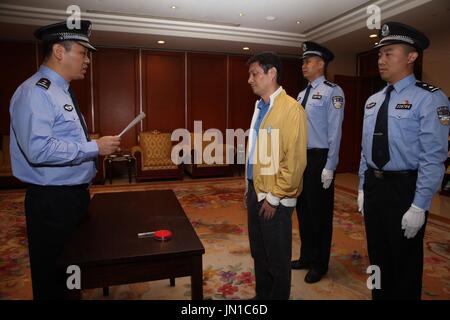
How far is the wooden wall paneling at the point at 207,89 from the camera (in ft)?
25.4

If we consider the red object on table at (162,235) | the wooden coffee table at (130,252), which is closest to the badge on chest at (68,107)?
the wooden coffee table at (130,252)

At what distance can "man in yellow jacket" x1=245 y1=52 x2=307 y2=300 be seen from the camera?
182 centimetres

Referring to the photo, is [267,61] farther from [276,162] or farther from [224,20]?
[224,20]

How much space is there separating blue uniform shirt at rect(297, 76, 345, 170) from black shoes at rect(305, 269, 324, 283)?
84cm

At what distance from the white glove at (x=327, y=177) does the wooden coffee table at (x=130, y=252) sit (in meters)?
1.32

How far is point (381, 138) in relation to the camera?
6.11 feet

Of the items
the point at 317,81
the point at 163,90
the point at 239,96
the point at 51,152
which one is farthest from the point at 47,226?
the point at 239,96

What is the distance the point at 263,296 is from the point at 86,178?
1.34 metres

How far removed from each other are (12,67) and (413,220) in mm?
7494

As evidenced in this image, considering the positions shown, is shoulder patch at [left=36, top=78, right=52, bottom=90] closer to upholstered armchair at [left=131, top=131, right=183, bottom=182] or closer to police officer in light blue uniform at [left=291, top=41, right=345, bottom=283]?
police officer in light blue uniform at [left=291, top=41, right=345, bottom=283]

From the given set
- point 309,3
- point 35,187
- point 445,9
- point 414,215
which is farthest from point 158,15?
point 414,215

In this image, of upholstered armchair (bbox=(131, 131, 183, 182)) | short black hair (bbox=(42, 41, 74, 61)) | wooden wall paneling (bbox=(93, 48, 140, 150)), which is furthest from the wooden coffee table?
wooden wall paneling (bbox=(93, 48, 140, 150))

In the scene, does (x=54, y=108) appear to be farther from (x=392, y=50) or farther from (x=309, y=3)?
(x=309, y=3)

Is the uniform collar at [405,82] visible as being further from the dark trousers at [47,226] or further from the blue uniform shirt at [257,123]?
the dark trousers at [47,226]
